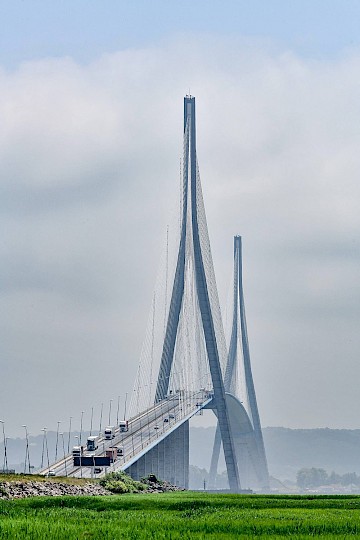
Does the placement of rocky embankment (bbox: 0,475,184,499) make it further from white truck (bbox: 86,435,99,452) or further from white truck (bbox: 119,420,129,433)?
white truck (bbox: 119,420,129,433)

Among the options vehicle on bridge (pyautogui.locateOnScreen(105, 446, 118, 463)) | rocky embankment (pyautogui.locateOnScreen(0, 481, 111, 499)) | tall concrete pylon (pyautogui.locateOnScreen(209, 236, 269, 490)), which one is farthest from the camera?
tall concrete pylon (pyautogui.locateOnScreen(209, 236, 269, 490))

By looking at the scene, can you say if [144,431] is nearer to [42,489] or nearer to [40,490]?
[42,489]

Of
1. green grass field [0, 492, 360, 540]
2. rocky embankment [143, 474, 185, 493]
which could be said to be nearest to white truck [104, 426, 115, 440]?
rocky embankment [143, 474, 185, 493]

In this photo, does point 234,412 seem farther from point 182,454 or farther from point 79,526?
point 79,526

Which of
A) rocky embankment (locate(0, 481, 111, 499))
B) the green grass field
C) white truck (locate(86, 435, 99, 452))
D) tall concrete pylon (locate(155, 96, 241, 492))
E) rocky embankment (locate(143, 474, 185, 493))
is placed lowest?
the green grass field

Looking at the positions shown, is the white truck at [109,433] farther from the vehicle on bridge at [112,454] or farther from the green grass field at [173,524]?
the green grass field at [173,524]

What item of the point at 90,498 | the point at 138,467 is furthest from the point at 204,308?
the point at 90,498

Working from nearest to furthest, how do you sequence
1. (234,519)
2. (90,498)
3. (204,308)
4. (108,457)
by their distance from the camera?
(234,519) → (90,498) → (108,457) → (204,308)
